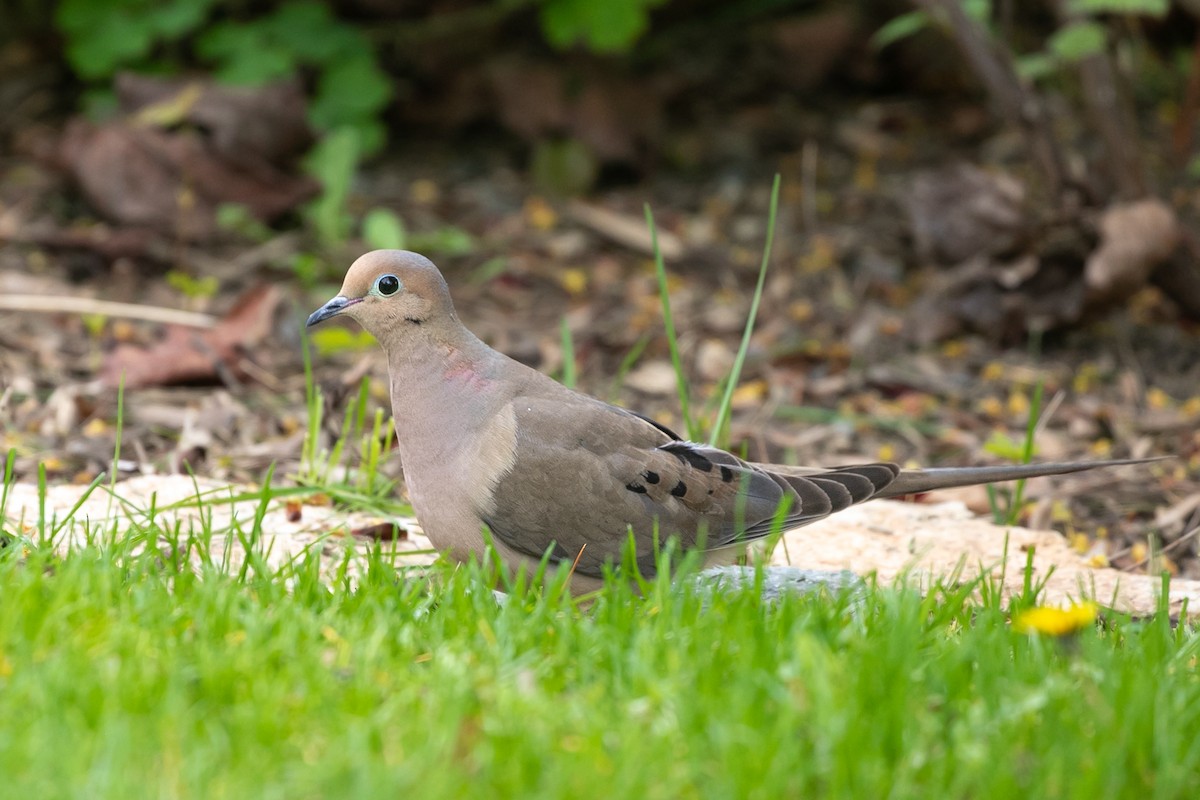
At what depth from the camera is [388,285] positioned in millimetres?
3766

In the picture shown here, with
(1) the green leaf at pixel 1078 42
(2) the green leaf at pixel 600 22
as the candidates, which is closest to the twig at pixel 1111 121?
(1) the green leaf at pixel 1078 42

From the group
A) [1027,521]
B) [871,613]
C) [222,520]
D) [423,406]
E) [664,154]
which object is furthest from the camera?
[664,154]

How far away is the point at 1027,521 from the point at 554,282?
2.88m

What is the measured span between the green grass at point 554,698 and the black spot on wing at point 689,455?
67cm

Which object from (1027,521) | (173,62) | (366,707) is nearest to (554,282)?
(173,62)

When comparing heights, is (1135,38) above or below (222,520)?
above

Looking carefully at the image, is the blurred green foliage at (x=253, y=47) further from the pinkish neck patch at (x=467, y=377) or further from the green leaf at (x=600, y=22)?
the pinkish neck patch at (x=467, y=377)

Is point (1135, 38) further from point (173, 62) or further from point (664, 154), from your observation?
point (173, 62)

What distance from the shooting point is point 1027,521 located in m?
4.86

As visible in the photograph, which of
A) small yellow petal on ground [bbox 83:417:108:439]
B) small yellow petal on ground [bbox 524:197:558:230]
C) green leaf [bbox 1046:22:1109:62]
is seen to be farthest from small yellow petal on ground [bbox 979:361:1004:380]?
small yellow petal on ground [bbox 83:417:108:439]

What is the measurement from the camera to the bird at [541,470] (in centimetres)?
362

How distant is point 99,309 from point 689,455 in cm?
300

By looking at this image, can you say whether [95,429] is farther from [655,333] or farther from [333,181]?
[655,333]

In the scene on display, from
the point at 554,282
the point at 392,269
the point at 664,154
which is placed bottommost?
the point at 392,269
